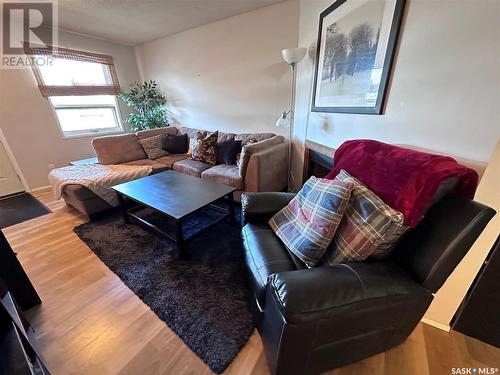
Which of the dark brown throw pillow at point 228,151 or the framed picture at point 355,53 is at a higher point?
the framed picture at point 355,53

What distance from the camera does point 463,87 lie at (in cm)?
94

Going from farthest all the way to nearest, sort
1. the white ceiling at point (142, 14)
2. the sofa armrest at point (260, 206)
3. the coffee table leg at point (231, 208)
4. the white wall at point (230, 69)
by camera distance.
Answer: the white wall at point (230, 69) < the white ceiling at point (142, 14) < the coffee table leg at point (231, 208) < the sofa armrest at point (260, 206)

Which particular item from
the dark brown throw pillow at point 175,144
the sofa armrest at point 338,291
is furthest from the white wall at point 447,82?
the dark brown throw pillow at point 175,144

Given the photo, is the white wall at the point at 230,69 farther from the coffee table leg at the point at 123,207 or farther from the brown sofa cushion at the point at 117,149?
the coffee table leg at the point at 123,207

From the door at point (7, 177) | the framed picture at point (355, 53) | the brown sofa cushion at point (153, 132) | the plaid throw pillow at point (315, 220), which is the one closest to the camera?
the plaid throw pillow at point (315, 220)

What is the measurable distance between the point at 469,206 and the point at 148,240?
2.20m

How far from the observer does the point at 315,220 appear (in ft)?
3.56

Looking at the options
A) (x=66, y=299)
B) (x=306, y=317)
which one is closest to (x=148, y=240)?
(x=66, y=299)

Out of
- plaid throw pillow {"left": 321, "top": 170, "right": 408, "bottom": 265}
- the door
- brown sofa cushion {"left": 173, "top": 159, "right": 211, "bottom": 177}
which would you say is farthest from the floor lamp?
the door

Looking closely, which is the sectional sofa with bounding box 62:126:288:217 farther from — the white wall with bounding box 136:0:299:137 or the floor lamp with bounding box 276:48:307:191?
the white wall with bounding box 136:0:299:137

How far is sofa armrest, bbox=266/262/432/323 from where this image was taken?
0.75 m

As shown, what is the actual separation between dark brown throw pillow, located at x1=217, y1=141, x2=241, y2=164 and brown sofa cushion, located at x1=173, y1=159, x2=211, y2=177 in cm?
21

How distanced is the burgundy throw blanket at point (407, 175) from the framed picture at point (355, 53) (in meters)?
0.46

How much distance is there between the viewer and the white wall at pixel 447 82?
86 centimetres
